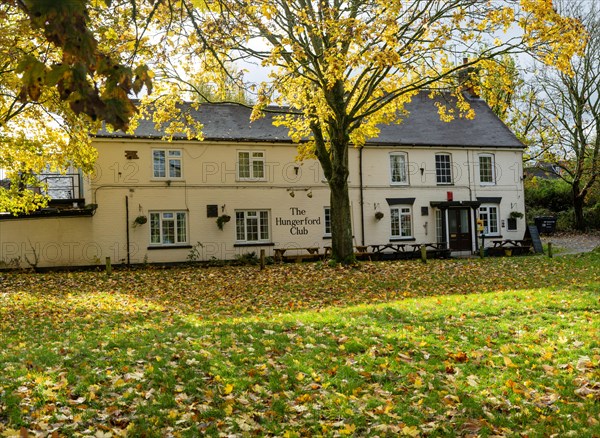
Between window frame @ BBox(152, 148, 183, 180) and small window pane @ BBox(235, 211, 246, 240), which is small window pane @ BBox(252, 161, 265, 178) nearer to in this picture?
small window pane @ BBox(235, 211, 246, 240)

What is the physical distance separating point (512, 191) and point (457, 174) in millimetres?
3746

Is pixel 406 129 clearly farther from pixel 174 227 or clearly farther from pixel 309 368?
pixel 309 368

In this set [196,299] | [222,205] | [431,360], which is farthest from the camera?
[222,205]

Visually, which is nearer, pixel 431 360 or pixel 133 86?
pixel 133 86

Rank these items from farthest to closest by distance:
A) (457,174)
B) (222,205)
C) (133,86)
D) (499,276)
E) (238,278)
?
(457,174) → (222,205) → (238,278) → (499,276) → (133,86)

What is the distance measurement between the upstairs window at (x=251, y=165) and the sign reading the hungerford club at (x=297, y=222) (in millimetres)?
2349

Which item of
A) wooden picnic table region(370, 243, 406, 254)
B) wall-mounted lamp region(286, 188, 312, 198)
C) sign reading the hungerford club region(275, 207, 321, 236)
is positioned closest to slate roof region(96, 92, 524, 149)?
wall-mounted lamp region(286, 188, 312, 198)

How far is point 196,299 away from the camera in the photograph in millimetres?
15305

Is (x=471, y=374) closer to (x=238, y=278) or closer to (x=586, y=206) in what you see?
(x=238, y=278)

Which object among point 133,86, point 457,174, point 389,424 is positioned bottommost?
point 389,424

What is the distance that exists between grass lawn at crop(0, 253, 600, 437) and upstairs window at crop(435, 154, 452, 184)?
18.0 meters

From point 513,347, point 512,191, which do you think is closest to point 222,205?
point 512,191

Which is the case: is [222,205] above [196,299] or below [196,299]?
above

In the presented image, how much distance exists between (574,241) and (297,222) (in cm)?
1927
